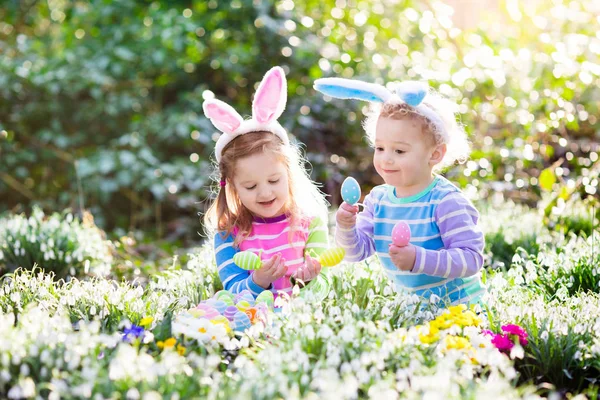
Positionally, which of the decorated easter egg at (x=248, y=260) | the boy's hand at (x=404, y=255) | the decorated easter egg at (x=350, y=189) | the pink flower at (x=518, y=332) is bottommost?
the pink flower at (x=518, y=332)

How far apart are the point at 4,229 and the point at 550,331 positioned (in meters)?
2.99

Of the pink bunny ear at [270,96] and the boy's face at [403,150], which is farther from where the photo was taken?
the pink bunny ear at [270,96]

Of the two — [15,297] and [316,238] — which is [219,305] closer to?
[316,238]

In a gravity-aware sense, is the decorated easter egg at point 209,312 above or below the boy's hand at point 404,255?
below

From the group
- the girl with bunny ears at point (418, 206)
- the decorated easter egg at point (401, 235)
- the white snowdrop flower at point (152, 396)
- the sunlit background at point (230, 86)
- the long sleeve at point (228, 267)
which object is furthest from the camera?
the sunlit background at point (230, 86)

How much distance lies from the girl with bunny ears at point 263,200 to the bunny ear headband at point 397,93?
0.30 meters

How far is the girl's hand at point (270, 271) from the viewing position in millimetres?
2900

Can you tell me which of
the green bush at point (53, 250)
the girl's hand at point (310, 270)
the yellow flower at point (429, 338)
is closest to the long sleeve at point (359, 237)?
the girl's hand at point (310, 270)

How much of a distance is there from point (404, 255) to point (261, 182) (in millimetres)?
706

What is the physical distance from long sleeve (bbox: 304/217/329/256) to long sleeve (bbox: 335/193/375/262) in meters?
0.16

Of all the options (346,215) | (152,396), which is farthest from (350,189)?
(152,396)

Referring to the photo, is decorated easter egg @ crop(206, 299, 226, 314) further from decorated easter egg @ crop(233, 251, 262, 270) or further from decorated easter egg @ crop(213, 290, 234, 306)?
decorated easter egg @ crop(233, 251, 262, 270)

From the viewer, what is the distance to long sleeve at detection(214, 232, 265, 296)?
3.11 meters

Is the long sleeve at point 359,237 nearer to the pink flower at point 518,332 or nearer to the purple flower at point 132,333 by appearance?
the pink flower at point 518,332
